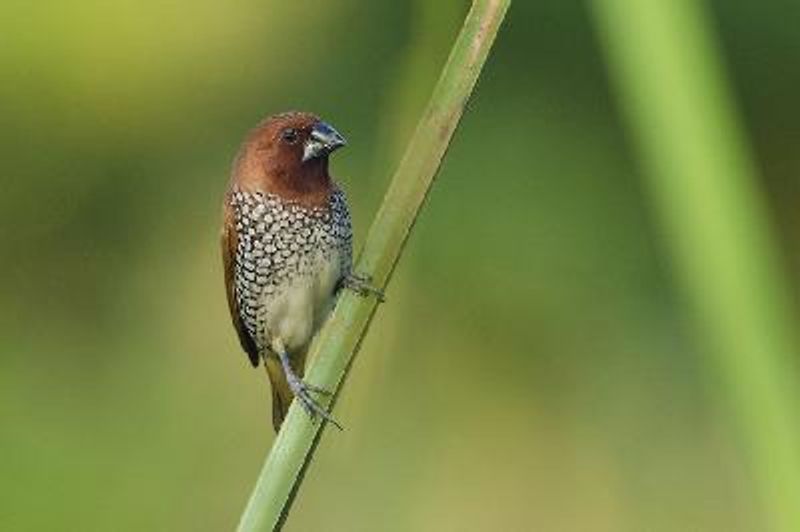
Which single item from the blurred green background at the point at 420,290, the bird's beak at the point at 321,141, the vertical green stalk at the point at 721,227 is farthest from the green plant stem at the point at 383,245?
the blurred green background at the point at 420,290

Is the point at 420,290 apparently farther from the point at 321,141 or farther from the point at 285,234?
the point at 321,141

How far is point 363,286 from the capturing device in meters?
0.92

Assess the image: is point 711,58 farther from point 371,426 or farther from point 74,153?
point 74,153

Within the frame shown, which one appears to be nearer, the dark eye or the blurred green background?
the dark eye

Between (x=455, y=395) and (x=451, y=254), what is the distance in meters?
0.34

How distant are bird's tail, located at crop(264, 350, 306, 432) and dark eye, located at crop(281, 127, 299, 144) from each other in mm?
451

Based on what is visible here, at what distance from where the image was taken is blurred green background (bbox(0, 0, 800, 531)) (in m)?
3.58

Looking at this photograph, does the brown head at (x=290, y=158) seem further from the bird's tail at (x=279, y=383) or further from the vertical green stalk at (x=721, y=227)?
the vertical green stalk at (x=721, y=227)

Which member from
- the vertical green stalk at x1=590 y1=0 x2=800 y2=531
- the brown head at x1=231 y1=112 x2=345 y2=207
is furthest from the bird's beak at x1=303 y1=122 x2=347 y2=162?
the vertical green stalk at x1=590 y1=0 x2=800 y2=531

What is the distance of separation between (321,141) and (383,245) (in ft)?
2.19

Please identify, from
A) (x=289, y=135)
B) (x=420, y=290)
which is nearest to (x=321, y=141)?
(x=289, y=135)

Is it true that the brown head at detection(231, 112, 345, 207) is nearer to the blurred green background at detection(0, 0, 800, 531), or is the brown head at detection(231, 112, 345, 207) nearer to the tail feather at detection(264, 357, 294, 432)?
the tail feather at detection(264, 357, 294, 432)

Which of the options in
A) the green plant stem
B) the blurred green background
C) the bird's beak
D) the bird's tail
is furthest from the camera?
the blurred green background

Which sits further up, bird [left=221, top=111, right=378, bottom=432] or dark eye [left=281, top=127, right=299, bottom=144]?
dark eye [left=281, top=127, right=299, bottom=144]
